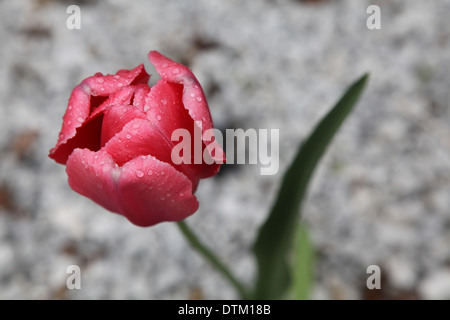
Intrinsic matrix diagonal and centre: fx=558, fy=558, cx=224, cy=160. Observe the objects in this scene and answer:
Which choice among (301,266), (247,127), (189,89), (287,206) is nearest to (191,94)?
(189,89)

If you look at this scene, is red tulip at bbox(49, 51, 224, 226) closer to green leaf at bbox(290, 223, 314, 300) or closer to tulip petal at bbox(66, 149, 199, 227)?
tulip petal at bbox(66, 149, 199, 227)

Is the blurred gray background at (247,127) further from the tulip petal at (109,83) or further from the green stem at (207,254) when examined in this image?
the tulip petal at (109,83)

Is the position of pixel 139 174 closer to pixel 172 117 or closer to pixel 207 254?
pixel 172 117

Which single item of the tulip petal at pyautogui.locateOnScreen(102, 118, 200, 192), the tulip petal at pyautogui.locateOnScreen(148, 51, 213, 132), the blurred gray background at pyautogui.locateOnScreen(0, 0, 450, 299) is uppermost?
the blurred gray background at pyautogui.locateOnScreen(0, 0, 450, 299)

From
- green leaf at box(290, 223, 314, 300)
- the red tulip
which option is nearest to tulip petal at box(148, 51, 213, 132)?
the red tulip

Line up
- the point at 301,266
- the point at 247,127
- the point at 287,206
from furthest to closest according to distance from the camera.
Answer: the point at 247,127
the point at 301,266
the point at 287,206

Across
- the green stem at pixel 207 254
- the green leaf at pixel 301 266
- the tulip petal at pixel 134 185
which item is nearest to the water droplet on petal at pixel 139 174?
the tulip petal at pixel 134 185
